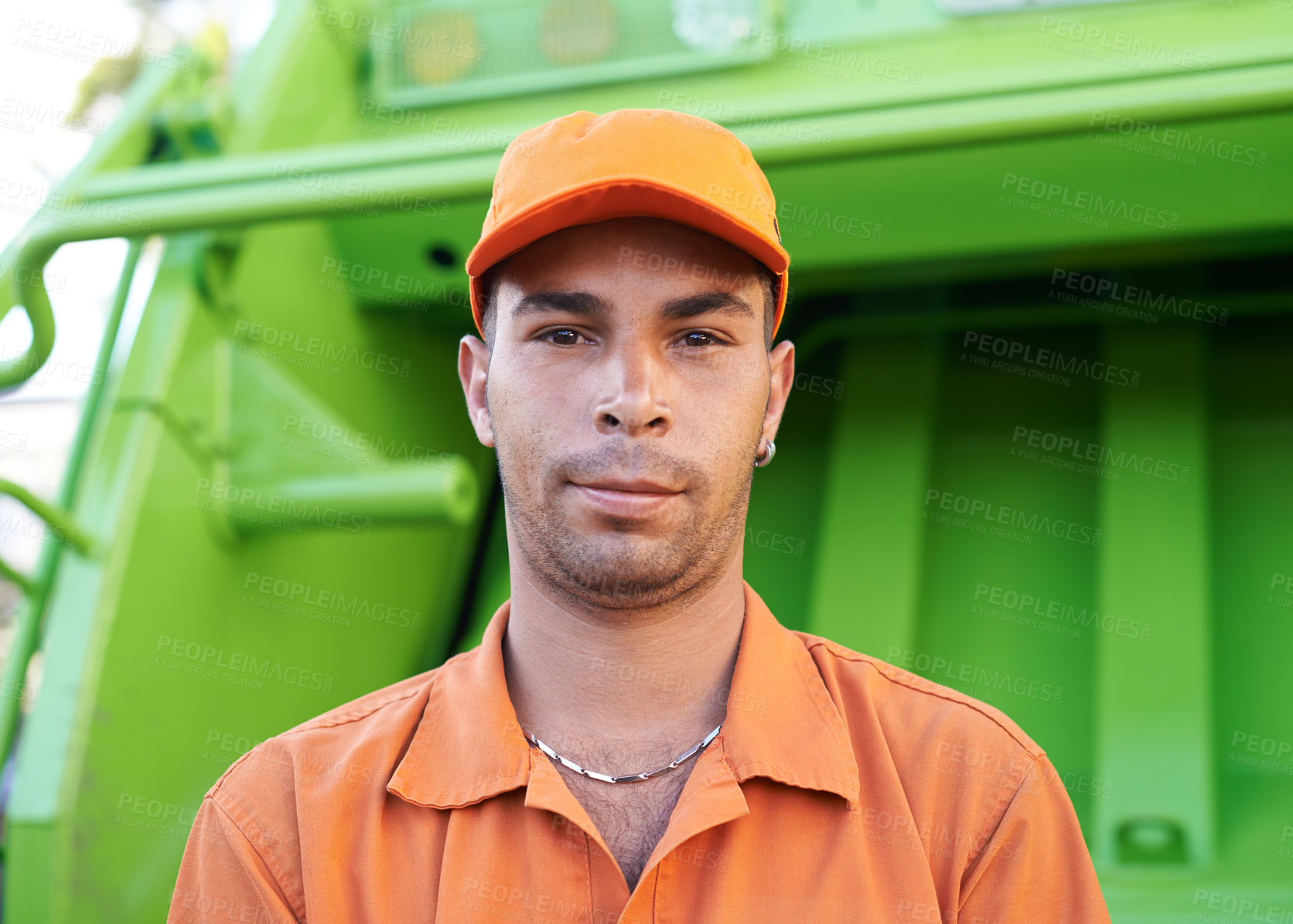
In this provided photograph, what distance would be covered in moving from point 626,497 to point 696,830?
0.34m

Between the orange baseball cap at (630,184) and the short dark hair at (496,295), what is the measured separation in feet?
0.08

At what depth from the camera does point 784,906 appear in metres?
1.11

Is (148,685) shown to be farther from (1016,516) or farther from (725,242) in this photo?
(1016,516)

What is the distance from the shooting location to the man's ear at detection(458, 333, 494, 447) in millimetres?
1382

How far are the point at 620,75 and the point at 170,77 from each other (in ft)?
2.83

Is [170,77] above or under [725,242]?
above

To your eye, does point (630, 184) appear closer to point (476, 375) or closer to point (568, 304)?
point (568, 304)

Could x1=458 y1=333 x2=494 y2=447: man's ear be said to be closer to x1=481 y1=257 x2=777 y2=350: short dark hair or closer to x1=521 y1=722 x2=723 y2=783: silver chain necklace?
x1=481 y1=257 x2=777 y2=350: short dark hair

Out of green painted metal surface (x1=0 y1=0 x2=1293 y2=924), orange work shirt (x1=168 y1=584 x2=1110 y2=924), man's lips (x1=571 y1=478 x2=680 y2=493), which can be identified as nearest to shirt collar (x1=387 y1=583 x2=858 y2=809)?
orange work shirt (x1=168 y1=584 x2=1110 y2=924)

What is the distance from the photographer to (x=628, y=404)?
3.84 ft

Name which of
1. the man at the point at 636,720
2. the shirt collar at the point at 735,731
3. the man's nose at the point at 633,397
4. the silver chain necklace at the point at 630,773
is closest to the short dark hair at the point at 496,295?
the man at the point at 636,720

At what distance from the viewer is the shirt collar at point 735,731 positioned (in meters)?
1.18

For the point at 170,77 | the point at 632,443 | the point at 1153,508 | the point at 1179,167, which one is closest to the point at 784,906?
the point at 632,443

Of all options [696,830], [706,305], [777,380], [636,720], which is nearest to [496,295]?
[706,305]
